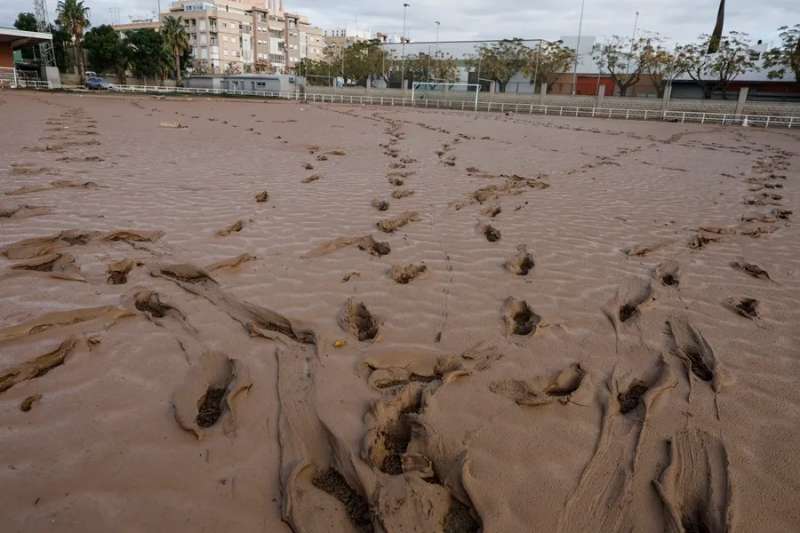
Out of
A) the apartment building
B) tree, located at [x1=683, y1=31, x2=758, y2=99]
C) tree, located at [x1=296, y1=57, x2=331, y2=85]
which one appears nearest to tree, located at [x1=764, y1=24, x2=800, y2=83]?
tree, located at [x1=683, y1=31, x2=758, y2=99]

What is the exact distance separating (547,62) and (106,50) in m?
43.6

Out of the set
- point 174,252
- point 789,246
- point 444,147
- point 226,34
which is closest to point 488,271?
point 174,252

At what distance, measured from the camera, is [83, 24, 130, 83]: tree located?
162ft

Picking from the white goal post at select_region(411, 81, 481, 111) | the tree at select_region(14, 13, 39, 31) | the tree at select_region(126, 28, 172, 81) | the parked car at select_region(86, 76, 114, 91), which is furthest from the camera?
the tree at select_region(14, 13, 39, 31)

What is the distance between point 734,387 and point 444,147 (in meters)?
10.3

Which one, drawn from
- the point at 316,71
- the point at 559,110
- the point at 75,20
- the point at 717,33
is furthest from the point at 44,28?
the point at 717,33

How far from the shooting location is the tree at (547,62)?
4706 cm

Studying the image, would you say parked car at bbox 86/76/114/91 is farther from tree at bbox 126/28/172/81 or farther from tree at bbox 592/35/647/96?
tree at bbox 592/35/647/96

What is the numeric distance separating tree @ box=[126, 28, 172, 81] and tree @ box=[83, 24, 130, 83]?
2.46ft

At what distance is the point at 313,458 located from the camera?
7.00 ft

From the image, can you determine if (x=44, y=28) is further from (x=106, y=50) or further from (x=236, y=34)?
(x=236, y=34)

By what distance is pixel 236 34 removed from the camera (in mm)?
80312

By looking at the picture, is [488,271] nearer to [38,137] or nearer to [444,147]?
[444,147]

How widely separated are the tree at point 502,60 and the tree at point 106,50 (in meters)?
36.6
